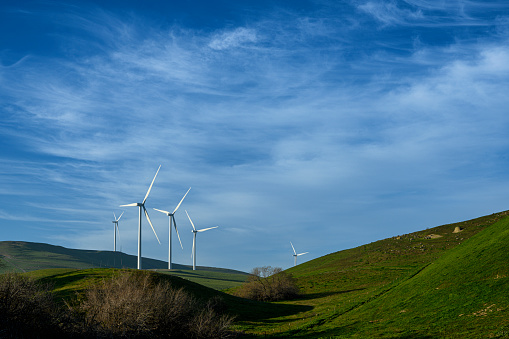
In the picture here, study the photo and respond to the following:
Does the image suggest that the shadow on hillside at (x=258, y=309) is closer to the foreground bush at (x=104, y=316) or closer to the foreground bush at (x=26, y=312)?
the foreground bush at (x=104, y=316)

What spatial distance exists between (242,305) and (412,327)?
1619 inches

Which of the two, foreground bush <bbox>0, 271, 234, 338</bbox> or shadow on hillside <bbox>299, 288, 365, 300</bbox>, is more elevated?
foreground bush <bbox>0, 271, 234, 338</bbox>

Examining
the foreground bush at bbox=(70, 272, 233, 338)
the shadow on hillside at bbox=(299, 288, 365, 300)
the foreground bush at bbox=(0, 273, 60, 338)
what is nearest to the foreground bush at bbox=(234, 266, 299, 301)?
the shadow on hillside at bbox=(299, 288, 365, 300)

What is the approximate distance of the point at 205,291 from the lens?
78.9 metres

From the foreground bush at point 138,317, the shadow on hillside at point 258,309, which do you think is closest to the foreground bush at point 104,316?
the foreground bush at point 138,317

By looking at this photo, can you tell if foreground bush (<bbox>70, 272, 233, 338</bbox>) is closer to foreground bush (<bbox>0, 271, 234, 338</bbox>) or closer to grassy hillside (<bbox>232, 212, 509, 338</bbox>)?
foreground bush (<bbox>0, 271, 234, 338</bbox>)

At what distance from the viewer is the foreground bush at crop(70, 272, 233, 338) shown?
3519 centimetres

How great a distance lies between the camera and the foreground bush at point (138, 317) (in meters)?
35.2

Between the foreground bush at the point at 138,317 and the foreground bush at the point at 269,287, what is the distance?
52.2 m

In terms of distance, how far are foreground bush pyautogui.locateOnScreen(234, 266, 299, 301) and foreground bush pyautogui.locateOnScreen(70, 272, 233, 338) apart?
5221cm

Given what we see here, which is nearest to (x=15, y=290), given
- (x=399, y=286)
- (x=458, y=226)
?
(x=399, y=286)

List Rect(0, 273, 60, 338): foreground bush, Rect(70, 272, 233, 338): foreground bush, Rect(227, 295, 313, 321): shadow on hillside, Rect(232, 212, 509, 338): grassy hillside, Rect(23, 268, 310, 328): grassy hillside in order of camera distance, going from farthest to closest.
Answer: Rect(227, 295, 313, 321): shadow on hillside
Rect(23, 268, 310, 328): grassy hillside
Rect(232, 212, 509, 338): grassy hillside
Rect(70, 272, 233, 338): foreground bush
Rect(0, 273, 60, 338): foreground bush

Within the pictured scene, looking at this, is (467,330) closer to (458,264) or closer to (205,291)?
(458,264)

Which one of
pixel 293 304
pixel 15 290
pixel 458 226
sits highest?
pixel 458 226
